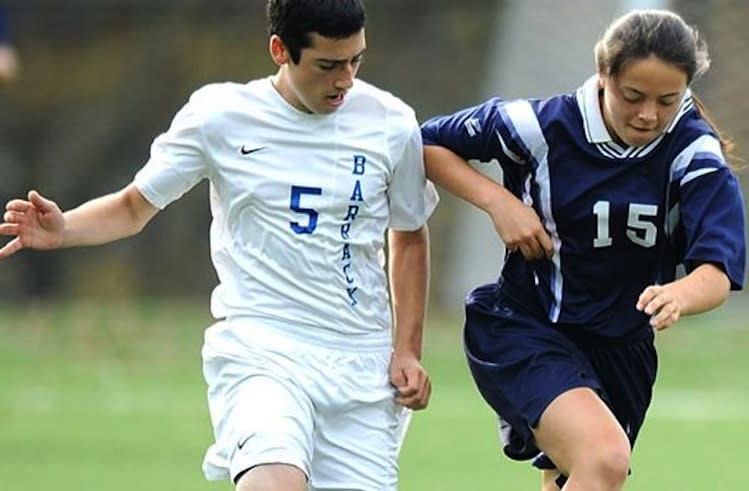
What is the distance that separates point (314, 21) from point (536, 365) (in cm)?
107

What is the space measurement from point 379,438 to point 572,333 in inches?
23.2

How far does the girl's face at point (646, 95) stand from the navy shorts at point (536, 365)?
61 centimetres

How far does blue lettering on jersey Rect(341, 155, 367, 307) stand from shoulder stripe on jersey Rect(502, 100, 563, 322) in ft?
1.35

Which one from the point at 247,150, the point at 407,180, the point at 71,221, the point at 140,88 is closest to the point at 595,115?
the point at 407,180

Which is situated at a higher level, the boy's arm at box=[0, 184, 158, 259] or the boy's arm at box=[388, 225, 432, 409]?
the boy's arm at box=[0, 184, 158, 259]

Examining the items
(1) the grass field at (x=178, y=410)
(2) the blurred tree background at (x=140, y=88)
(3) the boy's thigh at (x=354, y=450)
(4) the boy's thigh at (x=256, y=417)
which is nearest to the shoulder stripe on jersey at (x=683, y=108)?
(3) the boy's thigh at (x=354, y=450)

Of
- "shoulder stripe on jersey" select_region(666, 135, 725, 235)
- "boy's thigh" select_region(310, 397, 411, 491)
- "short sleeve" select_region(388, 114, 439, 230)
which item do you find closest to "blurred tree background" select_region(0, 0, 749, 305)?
"short sleeve" select_region(388, 114, 439, 230)

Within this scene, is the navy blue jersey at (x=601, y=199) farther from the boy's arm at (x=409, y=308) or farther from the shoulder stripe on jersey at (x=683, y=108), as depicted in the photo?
the boy's arm at (x=409, y=308)

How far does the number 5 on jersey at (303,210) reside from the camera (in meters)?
5.54

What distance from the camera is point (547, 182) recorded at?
5594 mm

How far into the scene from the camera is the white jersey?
5.54m

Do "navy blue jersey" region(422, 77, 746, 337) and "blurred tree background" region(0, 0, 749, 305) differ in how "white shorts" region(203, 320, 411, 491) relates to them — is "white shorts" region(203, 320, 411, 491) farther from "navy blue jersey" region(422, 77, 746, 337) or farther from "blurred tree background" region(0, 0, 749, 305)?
"blurred tree background" region(0, 0, 749, 305)

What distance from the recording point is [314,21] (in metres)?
5.48

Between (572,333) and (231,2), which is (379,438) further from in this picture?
(231,2)
